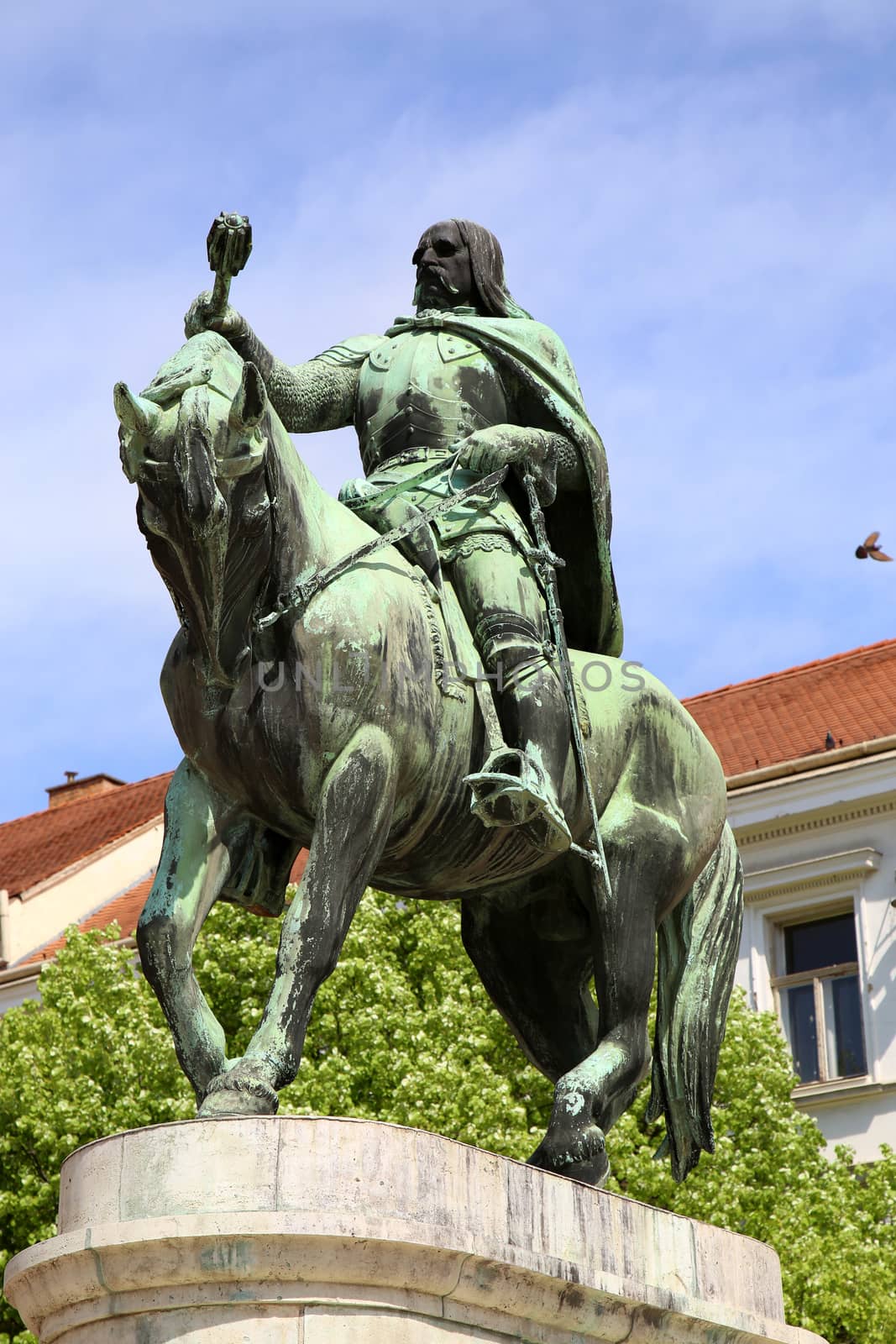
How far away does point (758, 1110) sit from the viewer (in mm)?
19859

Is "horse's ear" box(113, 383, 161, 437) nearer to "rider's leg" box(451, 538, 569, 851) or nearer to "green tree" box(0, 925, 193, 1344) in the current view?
"rider's leg" box(451, 538, 569, 851)

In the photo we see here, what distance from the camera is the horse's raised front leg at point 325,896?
22.4 feet

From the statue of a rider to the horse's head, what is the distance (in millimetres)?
744

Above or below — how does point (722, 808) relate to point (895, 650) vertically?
below

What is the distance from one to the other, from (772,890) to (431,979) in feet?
27.1

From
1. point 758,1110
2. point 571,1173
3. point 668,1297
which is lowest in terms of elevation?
point 668,1297

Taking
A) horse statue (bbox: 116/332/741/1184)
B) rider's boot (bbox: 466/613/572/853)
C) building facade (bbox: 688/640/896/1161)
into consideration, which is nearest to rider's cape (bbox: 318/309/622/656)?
horse statue (bbox: 116/332/741/1184)

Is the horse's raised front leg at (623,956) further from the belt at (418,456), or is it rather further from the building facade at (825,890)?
the building facade at (825,890)

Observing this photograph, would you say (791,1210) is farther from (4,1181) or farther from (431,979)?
(4,1181)

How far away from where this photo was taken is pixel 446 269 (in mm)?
8820

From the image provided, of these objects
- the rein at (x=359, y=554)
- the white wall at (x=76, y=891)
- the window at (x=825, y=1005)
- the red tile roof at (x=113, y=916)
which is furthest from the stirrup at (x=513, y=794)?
the white wall at (x=76, y=891)

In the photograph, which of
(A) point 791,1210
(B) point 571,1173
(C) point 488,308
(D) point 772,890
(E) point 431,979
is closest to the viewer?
(B) point 571,1173

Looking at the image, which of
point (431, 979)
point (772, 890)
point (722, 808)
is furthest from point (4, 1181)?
point (722, 808)

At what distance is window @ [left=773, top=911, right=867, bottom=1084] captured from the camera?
2750cm
